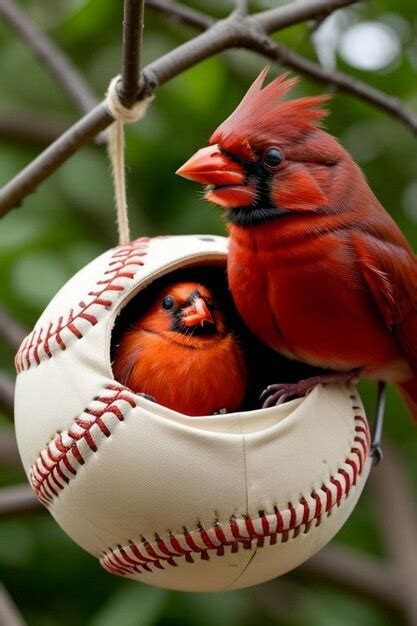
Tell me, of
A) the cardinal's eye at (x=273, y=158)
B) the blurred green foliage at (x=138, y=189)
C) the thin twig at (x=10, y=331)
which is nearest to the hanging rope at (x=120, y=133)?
the cardinal's eye at (x=273, y=158)

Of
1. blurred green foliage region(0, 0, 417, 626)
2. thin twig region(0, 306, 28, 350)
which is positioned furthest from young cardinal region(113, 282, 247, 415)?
blurred green foliage region(0, 0, 417, 626)

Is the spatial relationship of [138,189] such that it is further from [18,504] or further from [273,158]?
[273,158]

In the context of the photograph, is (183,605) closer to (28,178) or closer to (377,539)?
(377,539)

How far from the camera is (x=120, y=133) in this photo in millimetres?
2047

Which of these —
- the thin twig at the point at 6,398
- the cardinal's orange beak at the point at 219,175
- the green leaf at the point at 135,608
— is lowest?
the green leaf at the point at 135,608

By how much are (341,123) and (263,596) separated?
61.8 inches

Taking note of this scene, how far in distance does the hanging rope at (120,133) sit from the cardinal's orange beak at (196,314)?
0.17 m

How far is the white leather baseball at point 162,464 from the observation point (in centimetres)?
164

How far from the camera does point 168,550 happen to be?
168cm

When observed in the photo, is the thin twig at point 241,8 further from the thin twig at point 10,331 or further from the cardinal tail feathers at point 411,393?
the thin twig at point 10,331

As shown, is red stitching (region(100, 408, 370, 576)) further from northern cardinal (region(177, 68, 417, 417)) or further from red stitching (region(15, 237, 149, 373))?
red stitching (region(15, 237, 149, 373))

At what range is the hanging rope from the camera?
6.35ft

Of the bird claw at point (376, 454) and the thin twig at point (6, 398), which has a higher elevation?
the thin twig at point (6, 398)

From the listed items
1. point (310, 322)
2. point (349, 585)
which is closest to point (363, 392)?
point (349, 585)
